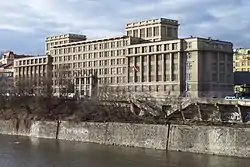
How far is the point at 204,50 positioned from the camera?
117250 mm

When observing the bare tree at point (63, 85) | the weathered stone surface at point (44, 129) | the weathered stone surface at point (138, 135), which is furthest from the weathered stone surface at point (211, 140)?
the bare tree at point (63, 85)

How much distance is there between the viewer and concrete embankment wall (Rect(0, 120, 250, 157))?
50.5 m

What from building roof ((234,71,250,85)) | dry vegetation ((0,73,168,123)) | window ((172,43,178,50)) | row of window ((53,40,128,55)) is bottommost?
dry vegetation ((0,73,168,123))

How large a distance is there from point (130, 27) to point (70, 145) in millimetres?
87168

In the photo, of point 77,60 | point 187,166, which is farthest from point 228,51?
point 187,166

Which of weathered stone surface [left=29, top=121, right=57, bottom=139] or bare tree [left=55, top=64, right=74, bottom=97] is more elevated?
bare tree [left=55, top=64, right=74, bottom=97]

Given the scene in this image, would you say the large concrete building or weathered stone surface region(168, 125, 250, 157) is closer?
weathered stone surface region(168, 125, 250, 157)

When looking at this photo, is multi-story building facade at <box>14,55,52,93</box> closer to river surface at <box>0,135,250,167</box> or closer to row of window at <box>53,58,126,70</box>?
row of window at <box>53,58,126,70</box>

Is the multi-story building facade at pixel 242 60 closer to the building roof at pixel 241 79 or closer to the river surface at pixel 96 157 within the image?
the building roof at pixel 241 79

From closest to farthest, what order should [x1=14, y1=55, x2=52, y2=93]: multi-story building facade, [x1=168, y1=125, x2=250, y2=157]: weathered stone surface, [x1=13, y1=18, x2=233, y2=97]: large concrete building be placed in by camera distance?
[x1=168, y1=125, x2=250, y2=157]: weathered stone surface < [x1=13, y1=18, x2=233, y2=97]: large concrete building < [x1=14, y1=55, x2=52, y2=93]: multi-story building facade

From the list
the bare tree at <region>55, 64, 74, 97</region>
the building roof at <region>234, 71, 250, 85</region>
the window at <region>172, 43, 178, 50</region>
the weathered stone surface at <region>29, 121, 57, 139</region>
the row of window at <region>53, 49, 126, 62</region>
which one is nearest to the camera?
the weathered stone surface at <region>29, 121, 57, 139</region>

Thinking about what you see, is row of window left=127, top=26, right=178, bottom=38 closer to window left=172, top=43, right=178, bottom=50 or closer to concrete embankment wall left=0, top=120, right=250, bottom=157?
window left=172, top=43, right=178, bottom=50

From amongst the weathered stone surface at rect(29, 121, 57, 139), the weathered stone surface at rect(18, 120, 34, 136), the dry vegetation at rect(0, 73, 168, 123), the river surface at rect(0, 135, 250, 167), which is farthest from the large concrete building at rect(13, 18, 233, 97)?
the river surface at rect(0, 135, 250, 167)

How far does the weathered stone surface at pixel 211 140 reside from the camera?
49.8 metres
